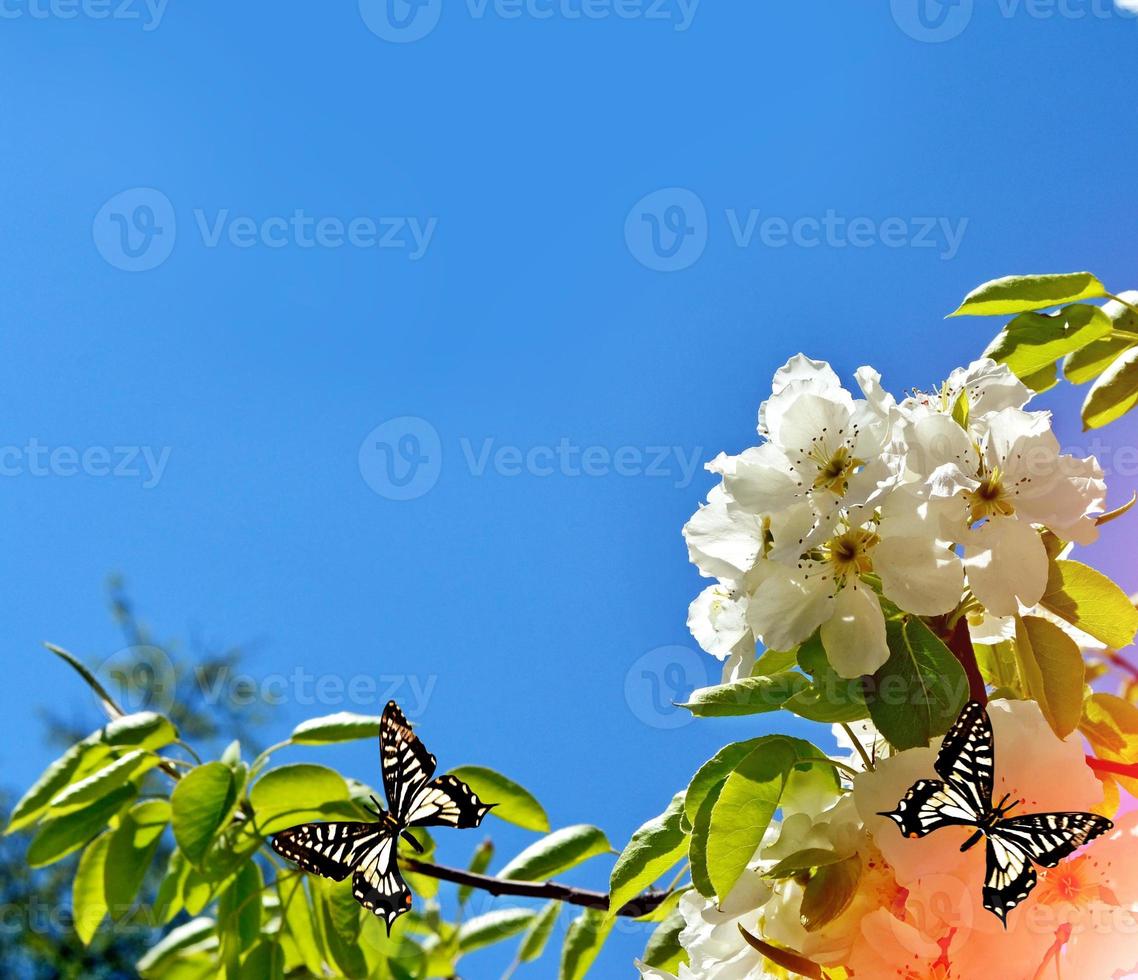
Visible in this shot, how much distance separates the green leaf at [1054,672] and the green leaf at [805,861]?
0.54 ft

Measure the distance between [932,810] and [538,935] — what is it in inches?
33.2

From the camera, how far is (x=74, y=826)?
112 centimetres

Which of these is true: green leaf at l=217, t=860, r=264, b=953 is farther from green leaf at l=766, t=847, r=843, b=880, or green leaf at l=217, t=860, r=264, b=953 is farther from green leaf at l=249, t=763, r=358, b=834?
green leaf at l=766, t=847, r=843, b=880

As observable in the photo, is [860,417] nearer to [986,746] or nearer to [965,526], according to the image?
[965,526]

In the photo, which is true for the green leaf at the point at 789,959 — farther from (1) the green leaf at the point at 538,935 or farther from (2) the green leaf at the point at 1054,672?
(1) the green leaf at the point at 538,935

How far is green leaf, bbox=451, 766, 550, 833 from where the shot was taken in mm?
1110

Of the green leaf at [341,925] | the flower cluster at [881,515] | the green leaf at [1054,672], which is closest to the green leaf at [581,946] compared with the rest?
the green leaf at [341,925]

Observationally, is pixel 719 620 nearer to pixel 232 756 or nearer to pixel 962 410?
pixel 962 410

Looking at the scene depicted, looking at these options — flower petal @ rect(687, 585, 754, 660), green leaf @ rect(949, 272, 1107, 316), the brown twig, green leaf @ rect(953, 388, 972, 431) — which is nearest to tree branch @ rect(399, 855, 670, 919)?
the brown twig

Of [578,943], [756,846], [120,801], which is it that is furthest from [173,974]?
[756,846]

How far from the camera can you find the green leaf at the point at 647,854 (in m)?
0.80

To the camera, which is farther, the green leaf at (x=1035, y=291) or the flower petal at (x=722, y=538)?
the green leaf at (x=1035, y=291)

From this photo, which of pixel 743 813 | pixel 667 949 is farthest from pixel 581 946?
pixel 743 813

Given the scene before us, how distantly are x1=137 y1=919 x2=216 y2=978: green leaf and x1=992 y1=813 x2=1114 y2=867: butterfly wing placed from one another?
103 centimetres
